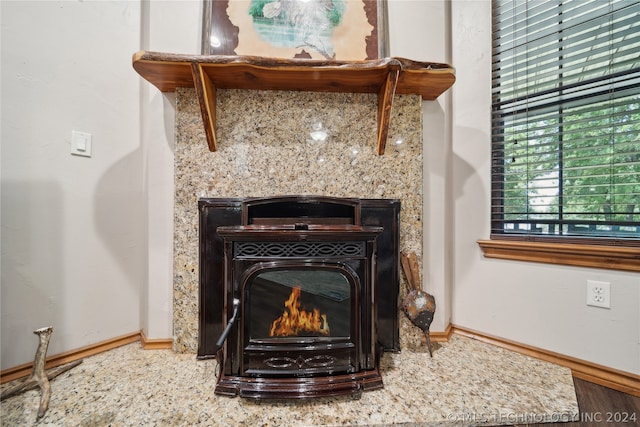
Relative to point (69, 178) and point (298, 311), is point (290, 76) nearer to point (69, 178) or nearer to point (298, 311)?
point (298, 311)

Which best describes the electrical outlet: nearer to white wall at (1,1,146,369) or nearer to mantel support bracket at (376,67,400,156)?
mantel support bracket at (376,67,400,156)

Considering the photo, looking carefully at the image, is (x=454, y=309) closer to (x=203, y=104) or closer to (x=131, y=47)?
(x=203, y=104)

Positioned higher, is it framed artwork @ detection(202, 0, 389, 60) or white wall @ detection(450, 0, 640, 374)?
framed artwork @ detection(202, 0, 389, 60)

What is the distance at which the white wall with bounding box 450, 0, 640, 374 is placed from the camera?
1208 millimetres

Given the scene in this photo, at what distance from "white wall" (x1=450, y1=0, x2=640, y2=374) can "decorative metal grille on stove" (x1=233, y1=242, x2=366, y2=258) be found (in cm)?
96

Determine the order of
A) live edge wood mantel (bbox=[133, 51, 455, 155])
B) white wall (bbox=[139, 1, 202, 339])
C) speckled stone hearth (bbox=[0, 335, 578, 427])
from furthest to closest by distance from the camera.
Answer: white wall (bbox=[139, 1, 202, 339]) → live edge wood mantel (bbox=[133, 51, 455, 155]) → speckled stone hearth (bbox=[0, 335, 578, 427])

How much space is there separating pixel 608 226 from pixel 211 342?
2102mm

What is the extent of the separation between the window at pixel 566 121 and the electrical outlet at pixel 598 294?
0.69 feet

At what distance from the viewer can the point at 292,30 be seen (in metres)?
1.41

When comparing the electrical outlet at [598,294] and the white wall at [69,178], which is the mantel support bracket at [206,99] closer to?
the white wall at [69,178]

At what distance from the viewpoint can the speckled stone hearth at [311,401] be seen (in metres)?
0.96

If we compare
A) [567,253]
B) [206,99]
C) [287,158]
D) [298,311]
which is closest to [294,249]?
[298,311]

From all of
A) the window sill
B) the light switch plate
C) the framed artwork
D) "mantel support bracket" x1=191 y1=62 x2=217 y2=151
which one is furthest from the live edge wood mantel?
the window sill

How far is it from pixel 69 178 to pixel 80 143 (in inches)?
7.6
